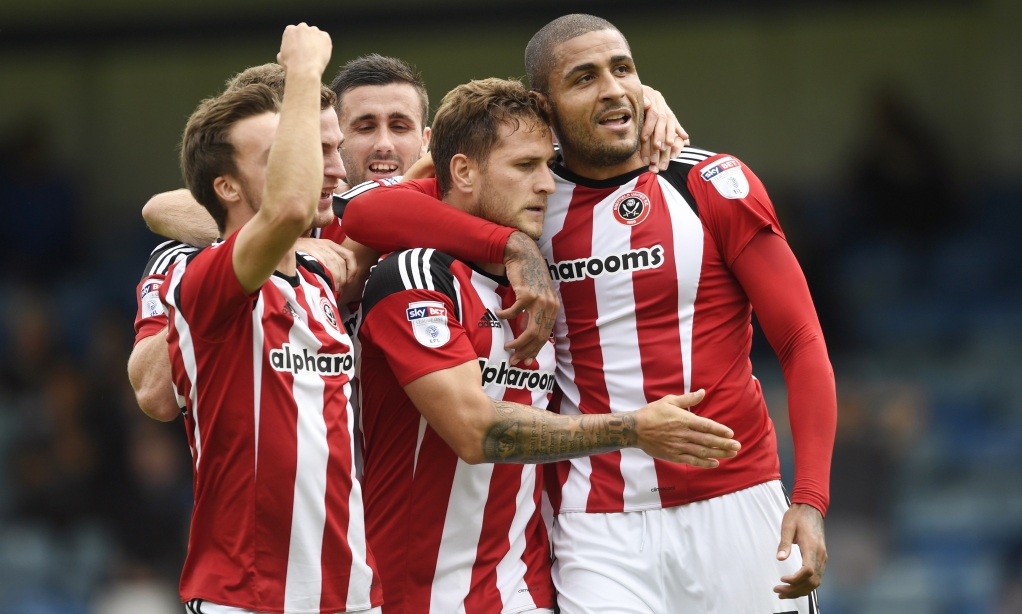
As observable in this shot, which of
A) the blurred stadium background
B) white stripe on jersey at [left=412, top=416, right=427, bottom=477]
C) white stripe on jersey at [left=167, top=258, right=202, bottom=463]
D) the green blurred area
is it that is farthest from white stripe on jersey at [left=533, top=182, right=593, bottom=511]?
the green blurred area

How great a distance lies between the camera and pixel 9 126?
1325 centimetres

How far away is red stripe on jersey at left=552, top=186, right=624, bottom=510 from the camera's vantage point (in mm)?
4027

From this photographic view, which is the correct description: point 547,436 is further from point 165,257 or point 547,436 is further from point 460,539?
point 165,257

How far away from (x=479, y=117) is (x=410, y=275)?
59 cm

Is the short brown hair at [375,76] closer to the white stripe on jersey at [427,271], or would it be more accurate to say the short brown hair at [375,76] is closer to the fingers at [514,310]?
the white stripe on jersey at [427,271]

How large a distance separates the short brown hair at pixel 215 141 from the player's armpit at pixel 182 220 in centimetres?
62

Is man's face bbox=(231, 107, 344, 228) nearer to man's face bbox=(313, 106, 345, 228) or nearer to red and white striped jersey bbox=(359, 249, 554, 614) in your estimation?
man's face bbox=(313, 106, 345, 228)

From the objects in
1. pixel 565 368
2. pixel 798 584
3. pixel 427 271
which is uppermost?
pixel 427 271

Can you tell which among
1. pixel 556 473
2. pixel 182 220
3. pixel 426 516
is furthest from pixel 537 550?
pixel 182 220

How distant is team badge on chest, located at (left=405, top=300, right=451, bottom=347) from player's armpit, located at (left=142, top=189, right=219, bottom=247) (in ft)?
2.84

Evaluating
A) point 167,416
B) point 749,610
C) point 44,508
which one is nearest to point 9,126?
point 44,508

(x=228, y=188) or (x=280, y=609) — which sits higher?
(x=228, y=188)

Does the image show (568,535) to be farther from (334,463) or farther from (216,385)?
(216,385)

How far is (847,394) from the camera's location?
10.1 meters
